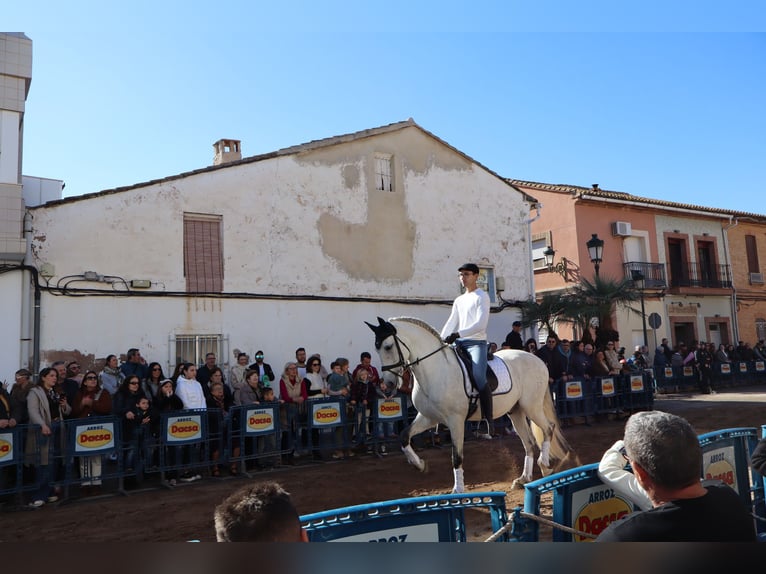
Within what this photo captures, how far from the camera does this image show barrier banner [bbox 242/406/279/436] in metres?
9.88

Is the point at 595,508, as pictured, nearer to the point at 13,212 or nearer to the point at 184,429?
the point at 184,429

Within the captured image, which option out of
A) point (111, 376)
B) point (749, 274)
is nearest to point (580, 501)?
point (111, 376)

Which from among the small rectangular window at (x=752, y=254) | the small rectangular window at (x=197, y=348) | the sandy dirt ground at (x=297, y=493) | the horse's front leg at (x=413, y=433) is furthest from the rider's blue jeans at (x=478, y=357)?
the small rectangular window at (x=752, y=254)

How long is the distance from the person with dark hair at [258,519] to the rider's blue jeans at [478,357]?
6.20 meters

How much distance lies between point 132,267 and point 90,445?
5.40 meters

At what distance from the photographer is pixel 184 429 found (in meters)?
9.28

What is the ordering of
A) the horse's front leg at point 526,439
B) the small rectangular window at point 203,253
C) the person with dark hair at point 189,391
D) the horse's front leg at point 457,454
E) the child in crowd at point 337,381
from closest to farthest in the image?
the horse's front leg at point 457,454, the horse's front leg at point 526,439, the person with dark hair at point 189,391, the child in crowd at point 337,381, the small rectangular window at point 203,253

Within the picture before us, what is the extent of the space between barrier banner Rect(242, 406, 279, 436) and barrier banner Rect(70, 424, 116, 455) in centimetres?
209

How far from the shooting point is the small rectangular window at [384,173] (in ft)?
57.9

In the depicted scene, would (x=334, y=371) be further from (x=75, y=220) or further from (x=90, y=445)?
(x=75, y=220)

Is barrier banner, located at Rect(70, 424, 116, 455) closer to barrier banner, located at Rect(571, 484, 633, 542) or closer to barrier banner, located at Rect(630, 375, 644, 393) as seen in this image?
barrier banner, located at Rect(571, 484, 633, 542)

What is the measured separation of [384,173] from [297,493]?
38.0ft

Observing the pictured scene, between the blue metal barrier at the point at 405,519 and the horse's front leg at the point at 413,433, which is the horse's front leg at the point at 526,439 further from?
the blue metal barrier at the point at 405,519

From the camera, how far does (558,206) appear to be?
2711cm
